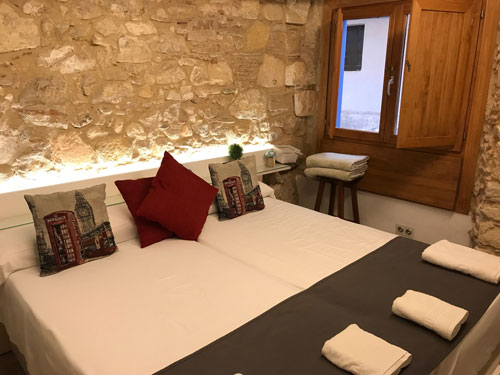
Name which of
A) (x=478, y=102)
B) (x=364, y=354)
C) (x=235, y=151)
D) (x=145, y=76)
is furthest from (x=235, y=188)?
(x=478, y=102)

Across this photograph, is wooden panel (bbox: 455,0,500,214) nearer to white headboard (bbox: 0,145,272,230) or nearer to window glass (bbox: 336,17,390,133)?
window glass (bbox: 336,17,390,133)

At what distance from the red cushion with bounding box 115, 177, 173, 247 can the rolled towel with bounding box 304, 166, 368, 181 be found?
5.40 ft

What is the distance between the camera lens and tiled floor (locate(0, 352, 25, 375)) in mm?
2241

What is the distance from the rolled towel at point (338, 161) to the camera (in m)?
3.54

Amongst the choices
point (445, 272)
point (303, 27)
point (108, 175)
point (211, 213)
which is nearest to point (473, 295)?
point (445, 272)

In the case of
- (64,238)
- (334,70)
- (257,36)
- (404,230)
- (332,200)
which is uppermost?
(257,36)

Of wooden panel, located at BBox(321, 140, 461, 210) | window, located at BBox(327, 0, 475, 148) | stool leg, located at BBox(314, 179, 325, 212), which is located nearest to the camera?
window, located at BBox(327, 0, 475, 148)

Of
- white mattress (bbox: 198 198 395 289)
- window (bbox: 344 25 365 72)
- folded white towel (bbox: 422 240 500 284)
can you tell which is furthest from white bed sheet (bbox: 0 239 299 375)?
window (bbox: 344 25 365 72)

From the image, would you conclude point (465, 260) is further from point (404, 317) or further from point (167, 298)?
point (167, 298)

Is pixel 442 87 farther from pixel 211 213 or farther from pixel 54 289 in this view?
pixel 54 289

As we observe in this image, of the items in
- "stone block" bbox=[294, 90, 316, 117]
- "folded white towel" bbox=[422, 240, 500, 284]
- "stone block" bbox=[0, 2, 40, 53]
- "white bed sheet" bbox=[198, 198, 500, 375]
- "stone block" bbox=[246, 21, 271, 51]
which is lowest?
"white bed sheet" bbox=[198, 198, 500, 375]

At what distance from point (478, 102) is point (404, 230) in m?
1.23

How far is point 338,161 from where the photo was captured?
3576 millimetres

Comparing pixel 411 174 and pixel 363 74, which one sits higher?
pixel 363 74
